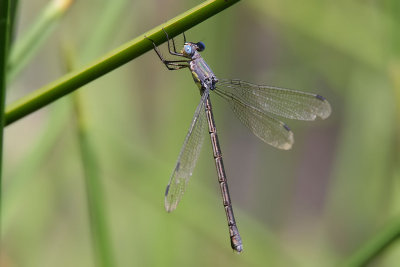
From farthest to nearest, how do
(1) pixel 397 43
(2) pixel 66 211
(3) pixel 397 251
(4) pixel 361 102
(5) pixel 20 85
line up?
(5) pixel 20 85
(2) pixel 66 211
(4) pixel 361 102
(3) pixel 397 251
(1) pixel 397 43

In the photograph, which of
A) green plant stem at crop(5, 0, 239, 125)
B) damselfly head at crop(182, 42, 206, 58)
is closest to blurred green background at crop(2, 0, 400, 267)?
damselfly head at crop(182, 42, 206, 58)

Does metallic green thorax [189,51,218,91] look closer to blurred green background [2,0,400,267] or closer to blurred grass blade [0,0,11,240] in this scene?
blurred green background [2,0,400,267]

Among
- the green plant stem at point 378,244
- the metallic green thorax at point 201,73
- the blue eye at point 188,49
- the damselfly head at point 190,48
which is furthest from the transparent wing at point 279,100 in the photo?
the green plant stem at point 378,244

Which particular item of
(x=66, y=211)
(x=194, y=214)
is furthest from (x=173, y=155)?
(x=66, y=211)

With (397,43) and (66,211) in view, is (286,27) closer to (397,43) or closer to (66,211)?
(397,43)

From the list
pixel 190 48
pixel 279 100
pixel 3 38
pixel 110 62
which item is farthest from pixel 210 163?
pixel 3 38

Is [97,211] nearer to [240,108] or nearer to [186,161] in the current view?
[186,161]
